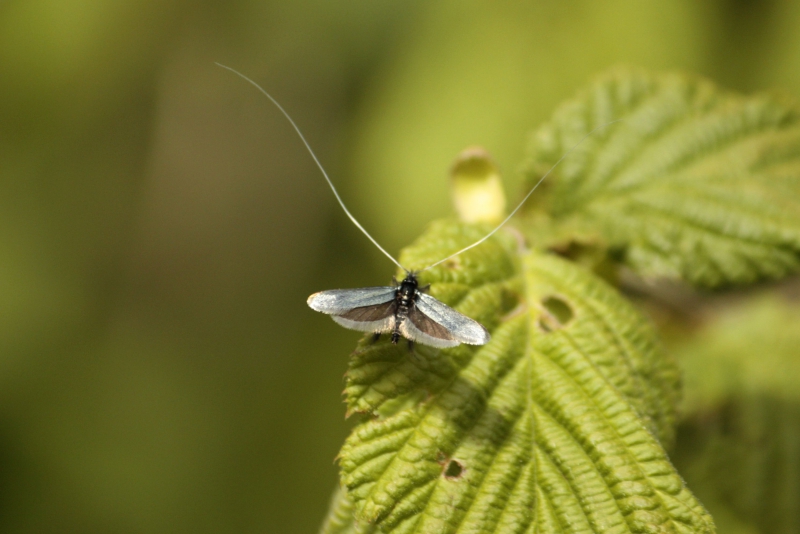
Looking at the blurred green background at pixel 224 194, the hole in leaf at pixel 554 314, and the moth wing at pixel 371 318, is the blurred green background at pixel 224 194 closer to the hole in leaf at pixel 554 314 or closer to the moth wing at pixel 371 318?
the hole in leaf at pixel 554 314

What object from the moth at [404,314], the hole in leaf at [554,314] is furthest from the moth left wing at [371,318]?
the hole in leaf at [554,314]

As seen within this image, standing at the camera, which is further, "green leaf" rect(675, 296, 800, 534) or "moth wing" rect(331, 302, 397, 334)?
"green leaf" rect(675, 296, 800, 534)

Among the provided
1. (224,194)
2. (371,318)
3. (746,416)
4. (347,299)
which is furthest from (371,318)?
(224,194)

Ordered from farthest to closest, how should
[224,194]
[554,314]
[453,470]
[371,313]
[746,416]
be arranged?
[224,194], [746,416], [554,314], [371,313], [453,470]

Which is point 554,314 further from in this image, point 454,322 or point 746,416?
point 746,416

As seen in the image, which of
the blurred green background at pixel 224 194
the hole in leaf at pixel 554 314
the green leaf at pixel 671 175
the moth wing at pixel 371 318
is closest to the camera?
the moth wing at pixel 371 318

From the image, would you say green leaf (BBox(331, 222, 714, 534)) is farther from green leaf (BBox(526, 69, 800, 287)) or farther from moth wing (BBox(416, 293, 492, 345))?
green leaf (BBox(526, 69, 800, 287))

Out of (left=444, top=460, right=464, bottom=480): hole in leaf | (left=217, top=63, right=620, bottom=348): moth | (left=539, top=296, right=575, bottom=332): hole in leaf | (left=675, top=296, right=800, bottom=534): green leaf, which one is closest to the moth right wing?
(left=217, top=63, right=620, bottom=348): moth
